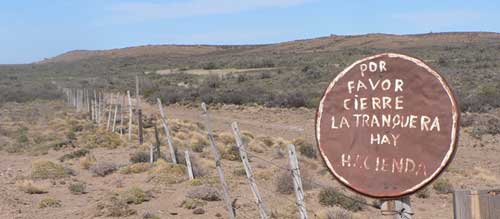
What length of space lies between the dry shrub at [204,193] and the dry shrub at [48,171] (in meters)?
5.13

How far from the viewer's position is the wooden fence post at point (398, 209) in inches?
143

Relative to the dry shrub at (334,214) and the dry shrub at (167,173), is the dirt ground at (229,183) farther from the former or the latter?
the dry shrub at (167,173)

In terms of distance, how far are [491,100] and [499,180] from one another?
14625 mm

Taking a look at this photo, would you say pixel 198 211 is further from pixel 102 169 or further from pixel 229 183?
pixel 102 169

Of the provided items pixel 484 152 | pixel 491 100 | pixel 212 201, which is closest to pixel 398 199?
pixel 212 201

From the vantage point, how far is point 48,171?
17719mm

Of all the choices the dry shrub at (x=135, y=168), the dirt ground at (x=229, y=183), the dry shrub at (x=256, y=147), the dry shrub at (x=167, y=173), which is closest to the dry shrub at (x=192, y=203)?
the dirt ground at (x=229, y=183)

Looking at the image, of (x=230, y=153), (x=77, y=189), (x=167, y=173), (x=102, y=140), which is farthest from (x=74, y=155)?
(x=77, y=189)

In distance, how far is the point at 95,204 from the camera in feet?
44.7

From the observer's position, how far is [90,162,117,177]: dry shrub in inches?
705

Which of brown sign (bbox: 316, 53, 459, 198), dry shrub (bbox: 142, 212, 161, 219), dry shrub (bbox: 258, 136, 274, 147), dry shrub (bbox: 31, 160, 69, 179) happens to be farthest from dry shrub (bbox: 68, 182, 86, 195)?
brown sign (bbox: 316, 53, 459, 198)

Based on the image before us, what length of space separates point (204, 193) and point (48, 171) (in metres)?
5.75

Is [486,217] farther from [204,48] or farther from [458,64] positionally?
[204,48]

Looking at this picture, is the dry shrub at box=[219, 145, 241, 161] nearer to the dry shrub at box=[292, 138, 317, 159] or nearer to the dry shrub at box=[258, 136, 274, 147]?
the dry shrub at box=[292, 138, 317, 159]
